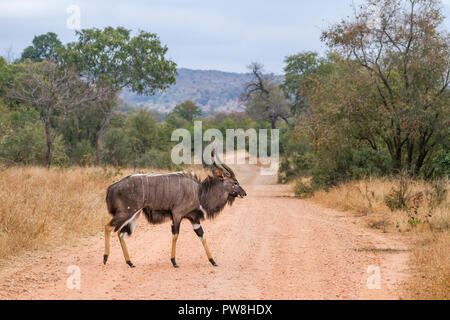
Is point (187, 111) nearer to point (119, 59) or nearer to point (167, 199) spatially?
point (119, 59)

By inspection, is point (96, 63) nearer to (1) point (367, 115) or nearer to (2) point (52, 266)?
(1) point (367, 115)

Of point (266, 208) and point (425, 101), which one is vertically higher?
point (425, 101)

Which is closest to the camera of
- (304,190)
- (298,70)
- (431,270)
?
(431,270)

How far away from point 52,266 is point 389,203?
34.9 feet

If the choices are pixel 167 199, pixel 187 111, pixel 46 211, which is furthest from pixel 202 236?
pixel 187 111

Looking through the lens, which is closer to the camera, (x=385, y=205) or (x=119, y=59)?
(x=385, y=205)

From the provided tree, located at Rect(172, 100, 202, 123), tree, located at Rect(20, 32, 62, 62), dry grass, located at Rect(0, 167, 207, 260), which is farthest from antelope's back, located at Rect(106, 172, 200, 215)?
tree, located at Rect(172, 100, 202, 123)

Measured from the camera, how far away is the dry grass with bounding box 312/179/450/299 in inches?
269

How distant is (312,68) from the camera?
55.1 meters

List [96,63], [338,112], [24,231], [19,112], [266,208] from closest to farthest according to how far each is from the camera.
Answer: [24,231] < [266,208] < [338,112] < [19,112] < [96,63]

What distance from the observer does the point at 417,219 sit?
12.5 metres

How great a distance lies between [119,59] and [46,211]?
28882 millimetres

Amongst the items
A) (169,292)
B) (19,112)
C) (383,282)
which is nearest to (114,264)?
(169,292)

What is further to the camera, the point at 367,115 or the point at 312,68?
the point at 312,68
